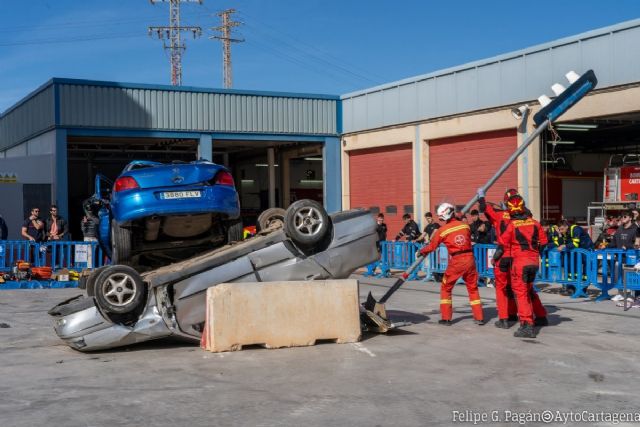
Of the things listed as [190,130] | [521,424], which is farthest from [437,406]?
[190,130]

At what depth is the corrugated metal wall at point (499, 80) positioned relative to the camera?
16062mm

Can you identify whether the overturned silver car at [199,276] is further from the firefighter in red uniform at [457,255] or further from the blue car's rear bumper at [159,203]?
the firefighter in red uniform at [457,255]

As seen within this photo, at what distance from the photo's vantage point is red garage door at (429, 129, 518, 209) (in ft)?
63.8

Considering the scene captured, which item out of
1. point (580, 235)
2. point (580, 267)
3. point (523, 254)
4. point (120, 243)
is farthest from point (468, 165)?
point (120, 243)

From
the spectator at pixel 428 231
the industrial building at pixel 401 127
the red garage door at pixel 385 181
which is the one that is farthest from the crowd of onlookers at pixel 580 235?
the red garage door at pixel 385 181

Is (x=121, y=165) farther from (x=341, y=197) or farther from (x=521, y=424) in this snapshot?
(x=521, y=424)

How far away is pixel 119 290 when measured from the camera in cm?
839

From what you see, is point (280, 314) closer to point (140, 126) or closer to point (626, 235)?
point (626, 235)

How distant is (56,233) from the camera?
61.5 ft

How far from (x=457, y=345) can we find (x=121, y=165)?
1266 inches

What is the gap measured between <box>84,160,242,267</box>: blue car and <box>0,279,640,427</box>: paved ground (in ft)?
4.83

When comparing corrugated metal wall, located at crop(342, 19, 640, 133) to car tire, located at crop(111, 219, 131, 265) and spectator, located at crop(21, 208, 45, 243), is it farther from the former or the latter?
car tire, located at crop(111, 219, 131, 265)

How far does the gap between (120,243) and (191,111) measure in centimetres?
1491

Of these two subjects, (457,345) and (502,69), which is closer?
(457,345)
